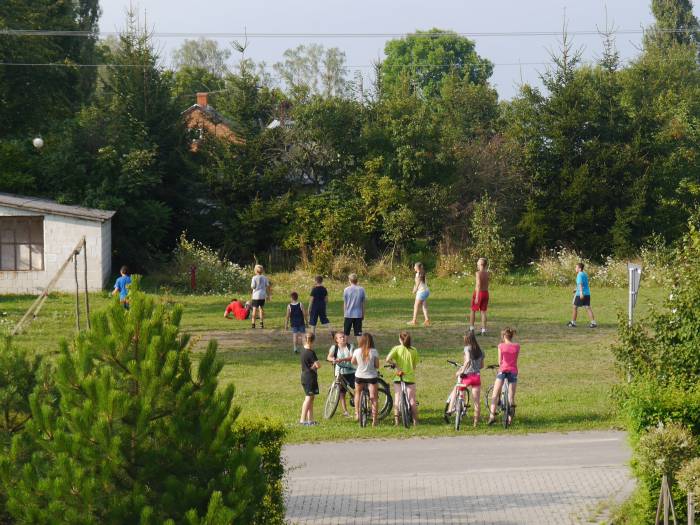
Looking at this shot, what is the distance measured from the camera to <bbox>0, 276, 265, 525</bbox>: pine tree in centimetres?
668

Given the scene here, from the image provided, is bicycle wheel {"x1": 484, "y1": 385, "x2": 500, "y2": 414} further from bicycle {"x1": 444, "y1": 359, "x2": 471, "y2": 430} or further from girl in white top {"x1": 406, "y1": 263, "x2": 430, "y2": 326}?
girl in white top {"x1": 406, "y1": 263, "x2": 430, "y2": 326}

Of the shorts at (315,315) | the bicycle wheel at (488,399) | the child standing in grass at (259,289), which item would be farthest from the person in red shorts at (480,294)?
the bicycle wheel at (488,399)

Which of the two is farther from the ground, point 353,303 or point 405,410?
point 353,303

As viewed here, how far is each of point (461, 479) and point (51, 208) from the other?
67.0ft

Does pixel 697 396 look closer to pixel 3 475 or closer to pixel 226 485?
pixel 226 485

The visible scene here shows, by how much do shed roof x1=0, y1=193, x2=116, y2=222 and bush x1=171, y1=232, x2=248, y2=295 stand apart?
2.78 m

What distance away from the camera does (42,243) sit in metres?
29.8

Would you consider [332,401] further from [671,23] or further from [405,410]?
[671,23]

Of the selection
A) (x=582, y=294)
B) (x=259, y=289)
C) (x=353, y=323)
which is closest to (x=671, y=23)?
(x=582, y=294)

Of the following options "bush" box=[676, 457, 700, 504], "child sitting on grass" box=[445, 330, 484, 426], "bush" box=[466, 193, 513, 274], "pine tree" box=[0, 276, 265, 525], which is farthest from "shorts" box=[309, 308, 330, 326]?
"pine tree" box=[0, 276, 265, 525]

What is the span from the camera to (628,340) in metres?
12.0

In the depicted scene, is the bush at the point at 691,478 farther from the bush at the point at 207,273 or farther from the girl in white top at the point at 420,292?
the bush at the point at 207,273

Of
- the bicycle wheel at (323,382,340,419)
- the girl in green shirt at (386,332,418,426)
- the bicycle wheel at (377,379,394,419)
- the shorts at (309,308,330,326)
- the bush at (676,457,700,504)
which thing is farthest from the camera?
the shorts at (309,308,330,326)

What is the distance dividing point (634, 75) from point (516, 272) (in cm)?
1852
